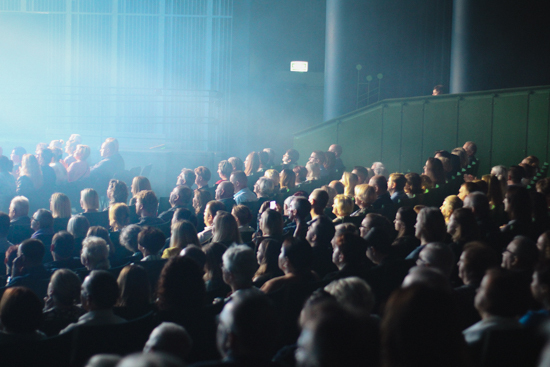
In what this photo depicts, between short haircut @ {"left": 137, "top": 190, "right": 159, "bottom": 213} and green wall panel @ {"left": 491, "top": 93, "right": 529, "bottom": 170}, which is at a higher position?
green wall panel @ {"left": 491, "top": 93, "right": 529, "bottom": 170}

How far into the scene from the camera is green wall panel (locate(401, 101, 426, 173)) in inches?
447

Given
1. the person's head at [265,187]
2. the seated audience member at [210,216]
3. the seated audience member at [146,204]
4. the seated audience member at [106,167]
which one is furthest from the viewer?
the seated audience member at [106,167]

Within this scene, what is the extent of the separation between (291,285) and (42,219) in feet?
9.90

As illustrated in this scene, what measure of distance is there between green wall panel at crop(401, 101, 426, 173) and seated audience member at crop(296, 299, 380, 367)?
33.2 feet

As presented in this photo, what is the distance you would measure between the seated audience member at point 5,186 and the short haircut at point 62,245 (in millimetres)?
3896

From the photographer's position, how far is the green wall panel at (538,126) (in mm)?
9477

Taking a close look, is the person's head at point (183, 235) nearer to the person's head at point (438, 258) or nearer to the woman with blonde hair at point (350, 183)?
the person's head at point (438, 258)

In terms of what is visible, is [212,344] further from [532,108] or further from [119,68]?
[119,68]

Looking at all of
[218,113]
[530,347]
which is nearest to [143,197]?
[530,347]

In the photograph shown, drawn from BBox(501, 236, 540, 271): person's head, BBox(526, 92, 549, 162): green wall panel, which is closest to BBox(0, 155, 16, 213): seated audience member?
BBox(501, 236, 540, 271): person's head

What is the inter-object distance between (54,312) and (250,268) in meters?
1.17

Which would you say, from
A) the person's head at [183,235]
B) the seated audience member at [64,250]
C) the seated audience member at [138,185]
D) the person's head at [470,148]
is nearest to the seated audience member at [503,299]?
the person's head at [183,235]

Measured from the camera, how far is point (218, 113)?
51.7 feet

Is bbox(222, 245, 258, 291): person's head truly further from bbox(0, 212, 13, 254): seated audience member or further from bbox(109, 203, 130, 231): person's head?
bbox(0, 212, 13, 254): seated audience member
